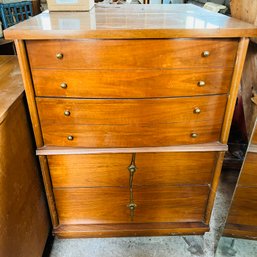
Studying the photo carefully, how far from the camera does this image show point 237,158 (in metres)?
1.71

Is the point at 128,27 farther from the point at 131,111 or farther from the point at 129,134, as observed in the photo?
the point at 129,134

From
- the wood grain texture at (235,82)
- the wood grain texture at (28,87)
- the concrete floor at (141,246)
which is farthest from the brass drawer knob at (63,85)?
the concrete floor at (141,246)

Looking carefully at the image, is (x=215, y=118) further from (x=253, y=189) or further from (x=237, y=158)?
(x=237, y=158)

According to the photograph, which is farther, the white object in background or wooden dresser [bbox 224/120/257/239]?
the white object in background

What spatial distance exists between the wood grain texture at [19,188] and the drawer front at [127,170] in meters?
0.11

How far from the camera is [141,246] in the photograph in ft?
4.57

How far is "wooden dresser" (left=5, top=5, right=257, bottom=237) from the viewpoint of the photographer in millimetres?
911

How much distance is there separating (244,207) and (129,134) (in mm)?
697

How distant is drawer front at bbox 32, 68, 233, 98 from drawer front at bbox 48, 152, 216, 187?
31 cm

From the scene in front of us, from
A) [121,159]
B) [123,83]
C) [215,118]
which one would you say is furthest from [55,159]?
[215,118]

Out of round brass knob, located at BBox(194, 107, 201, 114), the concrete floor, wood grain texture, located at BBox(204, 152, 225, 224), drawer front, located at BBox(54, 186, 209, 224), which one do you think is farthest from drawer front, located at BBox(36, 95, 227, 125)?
the concrete floor

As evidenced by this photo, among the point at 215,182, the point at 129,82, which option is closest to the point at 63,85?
the point at 129,82

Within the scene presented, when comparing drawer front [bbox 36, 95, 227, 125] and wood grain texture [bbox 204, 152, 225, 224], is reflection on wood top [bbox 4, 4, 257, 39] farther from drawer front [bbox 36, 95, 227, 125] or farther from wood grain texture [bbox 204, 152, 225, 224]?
wood grain texture [bbox 204, 152, 225, 224]

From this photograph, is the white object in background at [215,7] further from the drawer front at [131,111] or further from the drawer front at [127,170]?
the drawer front at [127,170]
